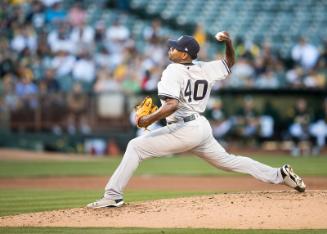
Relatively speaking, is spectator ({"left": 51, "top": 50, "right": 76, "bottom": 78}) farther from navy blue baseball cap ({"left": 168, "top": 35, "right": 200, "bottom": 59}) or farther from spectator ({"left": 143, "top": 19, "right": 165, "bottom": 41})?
navy blue baseball cap ({"left": 168, "top": 35, "right": 200, "bottom": 59})

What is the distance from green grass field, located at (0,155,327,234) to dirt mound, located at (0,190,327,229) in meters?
0.32

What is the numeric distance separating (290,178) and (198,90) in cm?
145

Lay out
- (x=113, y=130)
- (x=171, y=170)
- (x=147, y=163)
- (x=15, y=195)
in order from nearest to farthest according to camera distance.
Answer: (x=15, y=195), (x=171, y=170), (x=147, y=163), (x=113, y=130)

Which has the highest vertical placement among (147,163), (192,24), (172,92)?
(192,24)

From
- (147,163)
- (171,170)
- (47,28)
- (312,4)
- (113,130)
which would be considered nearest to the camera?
(171,170)

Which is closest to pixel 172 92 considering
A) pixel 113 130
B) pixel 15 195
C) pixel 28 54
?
pixel 15 195

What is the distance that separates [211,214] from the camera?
7875mm

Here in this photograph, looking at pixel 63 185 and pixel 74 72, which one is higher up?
pixel 74 72

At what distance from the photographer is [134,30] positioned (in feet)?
75.7

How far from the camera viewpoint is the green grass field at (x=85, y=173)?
24.9ft

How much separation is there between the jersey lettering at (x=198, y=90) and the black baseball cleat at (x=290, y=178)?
122 cm

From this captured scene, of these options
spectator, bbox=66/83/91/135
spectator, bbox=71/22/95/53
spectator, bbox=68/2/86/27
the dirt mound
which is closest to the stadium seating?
spectator, bbox=68/2/86/27

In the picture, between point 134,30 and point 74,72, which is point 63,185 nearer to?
point 74,72

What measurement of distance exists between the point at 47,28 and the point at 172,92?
50.7 feet
